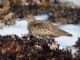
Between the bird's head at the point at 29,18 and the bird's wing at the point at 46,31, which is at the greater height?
the bird's wing at the point at 46,31

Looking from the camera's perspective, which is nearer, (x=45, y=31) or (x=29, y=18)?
(x=45, y=31)

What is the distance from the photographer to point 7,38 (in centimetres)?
668

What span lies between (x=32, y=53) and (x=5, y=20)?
6.53 feet

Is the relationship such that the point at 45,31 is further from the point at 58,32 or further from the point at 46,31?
the point at 58,32

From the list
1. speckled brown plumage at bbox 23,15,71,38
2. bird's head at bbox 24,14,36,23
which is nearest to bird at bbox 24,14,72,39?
speckled brown plumage at bbox 23,15,71,38

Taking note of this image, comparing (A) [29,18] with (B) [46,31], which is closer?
(B) [46,31]

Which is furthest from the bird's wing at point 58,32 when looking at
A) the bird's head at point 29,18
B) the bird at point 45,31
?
the bird's head at point 29,18

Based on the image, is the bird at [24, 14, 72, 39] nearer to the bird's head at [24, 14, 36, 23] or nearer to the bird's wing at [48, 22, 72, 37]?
the bird's wing at [48, 22, 72, 37]

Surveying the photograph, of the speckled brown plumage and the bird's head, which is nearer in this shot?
the speckled brown plumage

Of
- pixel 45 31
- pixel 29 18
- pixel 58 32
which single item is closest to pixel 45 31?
pixel 45 31

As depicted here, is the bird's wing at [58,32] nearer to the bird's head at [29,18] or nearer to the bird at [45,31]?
the bird at [45,31]

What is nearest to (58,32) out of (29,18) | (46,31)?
(46,31)

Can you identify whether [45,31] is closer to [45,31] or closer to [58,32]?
[45,31]

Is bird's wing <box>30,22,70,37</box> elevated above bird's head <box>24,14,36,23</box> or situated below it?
above
